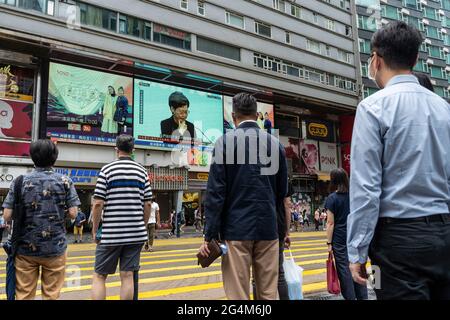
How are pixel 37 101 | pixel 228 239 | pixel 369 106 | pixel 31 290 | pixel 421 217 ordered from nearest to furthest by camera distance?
1. pixel 421 217
2. pixel 369 106
3. pixel 228 239
4. pixel 31 290
5. pixel 37 101

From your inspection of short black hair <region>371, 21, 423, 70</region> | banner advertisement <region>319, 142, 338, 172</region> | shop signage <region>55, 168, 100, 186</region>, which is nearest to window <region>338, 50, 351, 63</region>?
banner advertisement <region>319, 142, 338, 172</region>

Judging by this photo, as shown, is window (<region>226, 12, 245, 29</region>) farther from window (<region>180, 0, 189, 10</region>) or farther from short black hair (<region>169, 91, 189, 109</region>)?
→ short black hair (<region>169, 91, 189, 109</region>)

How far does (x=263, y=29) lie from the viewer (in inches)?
1187

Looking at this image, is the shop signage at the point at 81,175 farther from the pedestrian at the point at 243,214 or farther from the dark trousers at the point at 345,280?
the pedestrian at the point at 243,214

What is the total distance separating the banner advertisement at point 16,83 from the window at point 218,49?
10.7 metres

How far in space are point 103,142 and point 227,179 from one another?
19.9 meters

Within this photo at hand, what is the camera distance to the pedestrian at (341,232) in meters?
4.33

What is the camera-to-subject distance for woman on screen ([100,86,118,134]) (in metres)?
21.8

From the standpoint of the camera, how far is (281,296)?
12.0 feet

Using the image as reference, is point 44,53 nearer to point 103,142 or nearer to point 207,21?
point 103,142

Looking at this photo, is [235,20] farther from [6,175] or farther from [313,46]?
[6,175]

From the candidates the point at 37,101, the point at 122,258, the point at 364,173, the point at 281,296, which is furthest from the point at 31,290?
the point at 37,101

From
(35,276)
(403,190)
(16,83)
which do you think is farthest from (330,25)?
(403,190)

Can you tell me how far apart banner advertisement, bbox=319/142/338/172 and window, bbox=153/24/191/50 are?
1660 cm
